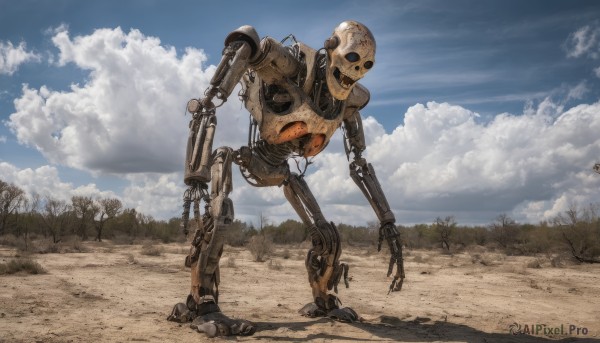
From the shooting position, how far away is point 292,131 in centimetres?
511

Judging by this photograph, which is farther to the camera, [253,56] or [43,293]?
[43,293]

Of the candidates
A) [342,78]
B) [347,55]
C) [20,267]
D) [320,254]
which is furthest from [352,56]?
[20,267]

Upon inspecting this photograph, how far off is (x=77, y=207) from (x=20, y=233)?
12.2 ft

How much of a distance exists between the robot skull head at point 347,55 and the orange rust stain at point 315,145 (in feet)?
1.88

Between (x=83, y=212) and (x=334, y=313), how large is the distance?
94.1 ft

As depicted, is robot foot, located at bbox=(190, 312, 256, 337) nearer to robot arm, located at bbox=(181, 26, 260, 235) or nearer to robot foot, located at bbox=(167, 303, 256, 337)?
robot foot, located at bbox=(167, 303, 256, 337)

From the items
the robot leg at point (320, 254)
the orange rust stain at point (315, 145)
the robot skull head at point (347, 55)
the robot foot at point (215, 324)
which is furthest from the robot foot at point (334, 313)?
the robot skull head at point (347, 55)

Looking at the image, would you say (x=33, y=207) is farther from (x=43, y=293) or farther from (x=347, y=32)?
(x=347, y=32)

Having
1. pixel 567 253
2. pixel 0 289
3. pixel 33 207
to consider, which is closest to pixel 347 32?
pixel 0 289

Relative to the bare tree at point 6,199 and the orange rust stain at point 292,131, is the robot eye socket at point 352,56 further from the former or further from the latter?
the bare tree at point 6,199

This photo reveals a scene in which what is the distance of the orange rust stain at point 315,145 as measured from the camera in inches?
208

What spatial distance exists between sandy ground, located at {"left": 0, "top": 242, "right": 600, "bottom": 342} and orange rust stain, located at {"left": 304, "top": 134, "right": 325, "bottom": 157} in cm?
214

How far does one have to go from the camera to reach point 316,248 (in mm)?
5805

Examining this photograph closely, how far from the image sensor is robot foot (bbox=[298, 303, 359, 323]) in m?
5.61
